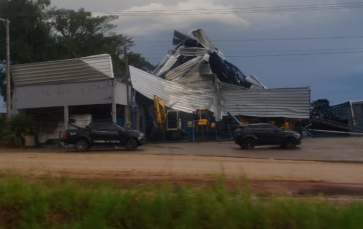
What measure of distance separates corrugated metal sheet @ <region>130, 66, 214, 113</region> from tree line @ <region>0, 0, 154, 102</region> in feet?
34.3

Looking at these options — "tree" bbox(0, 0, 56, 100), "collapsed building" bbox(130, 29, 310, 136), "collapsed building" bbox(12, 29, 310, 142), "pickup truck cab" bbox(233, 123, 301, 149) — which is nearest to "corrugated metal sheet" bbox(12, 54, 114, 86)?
"collapsed building" bbox(12, 29, 310, 142)

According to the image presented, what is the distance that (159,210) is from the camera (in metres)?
8.73

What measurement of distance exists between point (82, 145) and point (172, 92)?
1734cm

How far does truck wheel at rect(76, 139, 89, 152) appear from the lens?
111ft

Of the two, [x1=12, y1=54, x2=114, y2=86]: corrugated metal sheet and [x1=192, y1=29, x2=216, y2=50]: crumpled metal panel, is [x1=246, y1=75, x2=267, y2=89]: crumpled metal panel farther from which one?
[x1=12, y1=54, x2=114, y2=86]: corrugated metal sheet

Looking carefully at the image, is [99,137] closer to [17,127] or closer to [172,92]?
[17,127]

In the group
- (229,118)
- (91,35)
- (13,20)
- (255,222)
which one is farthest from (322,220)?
(91,35)

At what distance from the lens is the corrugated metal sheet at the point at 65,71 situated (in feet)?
132

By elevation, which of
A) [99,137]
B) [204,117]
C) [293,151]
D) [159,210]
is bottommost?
[293,151]

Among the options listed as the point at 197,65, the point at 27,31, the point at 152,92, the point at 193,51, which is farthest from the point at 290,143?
the point at 27,31

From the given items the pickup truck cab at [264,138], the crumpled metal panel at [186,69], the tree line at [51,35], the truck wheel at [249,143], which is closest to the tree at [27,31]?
the tree line at [51,35]

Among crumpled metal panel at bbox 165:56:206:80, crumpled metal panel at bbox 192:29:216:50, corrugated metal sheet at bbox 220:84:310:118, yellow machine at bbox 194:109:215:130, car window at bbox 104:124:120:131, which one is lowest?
car window at bbox 104:124:120:131

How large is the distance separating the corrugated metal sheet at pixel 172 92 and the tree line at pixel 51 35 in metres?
10.5

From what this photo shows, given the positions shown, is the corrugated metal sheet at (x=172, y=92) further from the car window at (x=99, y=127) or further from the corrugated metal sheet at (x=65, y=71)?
the car window at (x=99, y=127)
